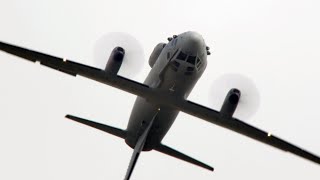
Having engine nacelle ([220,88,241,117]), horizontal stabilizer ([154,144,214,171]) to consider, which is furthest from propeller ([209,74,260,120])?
horizontal stabilizer ([154,144,214,171])

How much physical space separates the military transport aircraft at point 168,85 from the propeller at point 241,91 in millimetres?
455

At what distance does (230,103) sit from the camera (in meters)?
28.2

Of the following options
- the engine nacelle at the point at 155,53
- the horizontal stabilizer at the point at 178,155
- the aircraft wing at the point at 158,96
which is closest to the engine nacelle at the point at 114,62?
the aircraft wing at the point at 158,96

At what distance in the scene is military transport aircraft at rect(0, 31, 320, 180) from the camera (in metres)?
26.8

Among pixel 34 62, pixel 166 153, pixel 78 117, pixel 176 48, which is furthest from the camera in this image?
pixel 166 153

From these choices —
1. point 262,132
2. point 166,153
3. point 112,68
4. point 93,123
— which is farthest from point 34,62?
point 262,132

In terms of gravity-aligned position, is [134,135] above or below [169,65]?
below

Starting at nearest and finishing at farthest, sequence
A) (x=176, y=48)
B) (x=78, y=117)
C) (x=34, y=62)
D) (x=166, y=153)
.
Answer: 1. (x=34, y=62)
2. (x=176, y=48)
3. (x=78, y=117)
4. (x=166, y=153)

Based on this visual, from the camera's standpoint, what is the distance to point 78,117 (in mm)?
30562

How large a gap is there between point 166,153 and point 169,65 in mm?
→ 7148

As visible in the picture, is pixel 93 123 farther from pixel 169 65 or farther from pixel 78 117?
pixel 169 65

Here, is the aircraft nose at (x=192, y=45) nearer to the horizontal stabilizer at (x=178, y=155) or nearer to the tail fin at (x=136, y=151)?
the tail fin at (x=136, y=151)

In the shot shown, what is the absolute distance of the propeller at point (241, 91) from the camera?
94.0ft

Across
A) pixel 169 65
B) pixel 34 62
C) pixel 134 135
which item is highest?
pixel 169 65
